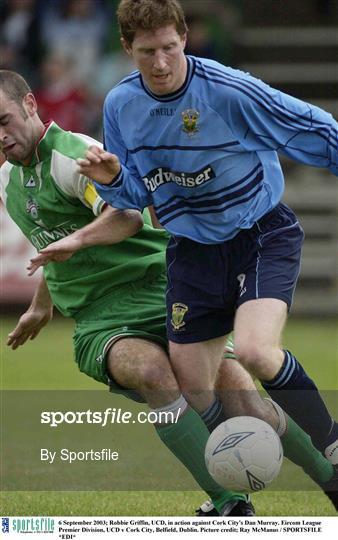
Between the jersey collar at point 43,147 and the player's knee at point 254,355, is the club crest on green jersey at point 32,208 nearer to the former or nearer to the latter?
the jersey collar at point 43,147

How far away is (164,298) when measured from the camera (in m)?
5.58

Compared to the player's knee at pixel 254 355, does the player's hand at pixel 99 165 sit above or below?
above

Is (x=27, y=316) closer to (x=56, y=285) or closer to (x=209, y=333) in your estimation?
(x=56, y=285)

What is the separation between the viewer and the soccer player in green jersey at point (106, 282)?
5094 millimetres

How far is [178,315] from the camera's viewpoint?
204 inches

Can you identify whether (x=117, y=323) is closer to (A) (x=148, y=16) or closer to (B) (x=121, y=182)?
(B) (x=121, y=182)

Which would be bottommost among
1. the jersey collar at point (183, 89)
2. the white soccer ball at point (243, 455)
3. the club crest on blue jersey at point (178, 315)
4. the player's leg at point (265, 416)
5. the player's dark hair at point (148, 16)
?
the player's leg at point (265, 416)

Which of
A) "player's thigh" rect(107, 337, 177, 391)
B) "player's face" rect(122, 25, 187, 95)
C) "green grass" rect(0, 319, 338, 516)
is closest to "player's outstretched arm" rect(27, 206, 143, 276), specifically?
"player's thigh" rect(107, 337, 177, 391)

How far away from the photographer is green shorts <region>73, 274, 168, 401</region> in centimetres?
529

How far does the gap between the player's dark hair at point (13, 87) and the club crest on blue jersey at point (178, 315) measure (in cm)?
115

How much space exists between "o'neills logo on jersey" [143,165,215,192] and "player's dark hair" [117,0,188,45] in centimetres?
57

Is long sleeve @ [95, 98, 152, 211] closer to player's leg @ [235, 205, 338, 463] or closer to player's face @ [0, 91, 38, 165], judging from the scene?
player's face @ [0, 91, 38, 165]
